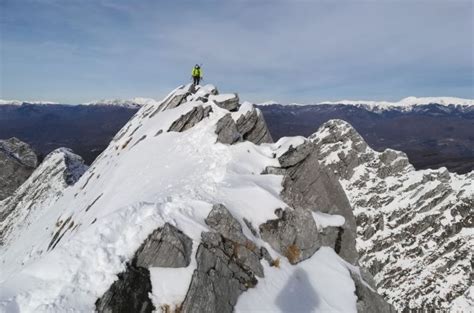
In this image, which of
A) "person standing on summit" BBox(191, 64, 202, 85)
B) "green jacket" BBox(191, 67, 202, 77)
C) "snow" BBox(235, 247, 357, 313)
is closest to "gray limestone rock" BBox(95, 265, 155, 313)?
"snow" BBox(235, 247, 357, 313)

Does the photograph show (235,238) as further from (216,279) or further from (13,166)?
(13,166)

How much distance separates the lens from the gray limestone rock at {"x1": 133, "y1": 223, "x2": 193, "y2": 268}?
22.3 meters

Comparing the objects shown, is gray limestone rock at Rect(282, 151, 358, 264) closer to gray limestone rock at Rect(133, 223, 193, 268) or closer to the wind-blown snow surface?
the wind-blown snow surface

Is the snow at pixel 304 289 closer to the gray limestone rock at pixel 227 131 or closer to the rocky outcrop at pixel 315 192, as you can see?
the rocky outcrop at pixel 315 192

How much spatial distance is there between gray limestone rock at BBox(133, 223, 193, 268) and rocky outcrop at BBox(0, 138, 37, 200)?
285 ft

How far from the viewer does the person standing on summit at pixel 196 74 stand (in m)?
60.9

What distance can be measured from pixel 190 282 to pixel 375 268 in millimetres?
173789

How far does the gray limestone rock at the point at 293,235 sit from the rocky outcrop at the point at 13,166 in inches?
3315

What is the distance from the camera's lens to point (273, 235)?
30.5 meters

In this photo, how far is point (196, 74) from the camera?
60.9 meters

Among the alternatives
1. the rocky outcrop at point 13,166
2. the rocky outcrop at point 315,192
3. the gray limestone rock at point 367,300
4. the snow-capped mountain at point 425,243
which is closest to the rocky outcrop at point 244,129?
the rocky outcrop at point 315,192

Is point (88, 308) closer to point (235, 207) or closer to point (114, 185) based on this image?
point (235, 207)

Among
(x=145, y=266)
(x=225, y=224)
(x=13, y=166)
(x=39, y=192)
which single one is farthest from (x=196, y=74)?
(x=13, y=166)

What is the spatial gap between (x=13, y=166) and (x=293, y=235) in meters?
92.9
